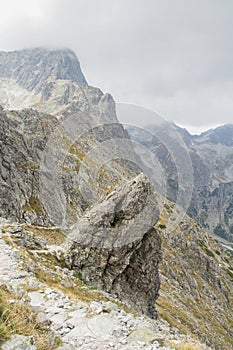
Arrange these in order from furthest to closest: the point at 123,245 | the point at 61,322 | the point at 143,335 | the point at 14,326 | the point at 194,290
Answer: the point at 194,290 < the point at 123,245 < the point at 61,322 < the point at 143,335 < the point at 14,326

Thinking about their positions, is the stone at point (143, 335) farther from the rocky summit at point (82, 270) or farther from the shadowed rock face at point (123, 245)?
the shadowed rock face at point (123, 245)

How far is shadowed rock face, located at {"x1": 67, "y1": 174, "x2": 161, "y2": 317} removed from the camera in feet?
87.1

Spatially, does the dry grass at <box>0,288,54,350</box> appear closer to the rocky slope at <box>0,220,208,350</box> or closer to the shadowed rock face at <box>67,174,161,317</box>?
the rocky slope at <box>0,220,208,350</box>

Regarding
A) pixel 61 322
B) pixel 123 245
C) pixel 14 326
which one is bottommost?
pixel 61 322

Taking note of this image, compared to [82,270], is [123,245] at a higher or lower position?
higher

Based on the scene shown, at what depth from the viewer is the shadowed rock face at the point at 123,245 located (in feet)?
87.1

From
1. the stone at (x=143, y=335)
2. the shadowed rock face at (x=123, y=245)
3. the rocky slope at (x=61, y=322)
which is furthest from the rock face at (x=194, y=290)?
the stone at (x=143, y=335)

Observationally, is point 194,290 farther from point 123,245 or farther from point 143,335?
point 143,335

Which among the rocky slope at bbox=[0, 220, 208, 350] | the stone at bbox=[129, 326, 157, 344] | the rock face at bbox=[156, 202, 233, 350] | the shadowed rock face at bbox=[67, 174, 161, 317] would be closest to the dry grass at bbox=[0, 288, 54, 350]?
the rocky slope at bbox=[0, 220, 208, 350]

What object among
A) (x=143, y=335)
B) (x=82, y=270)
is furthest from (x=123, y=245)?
(x=143, y=335)

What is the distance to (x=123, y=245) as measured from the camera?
1095 inches

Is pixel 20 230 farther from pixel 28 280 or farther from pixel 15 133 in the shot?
pixel 15 133


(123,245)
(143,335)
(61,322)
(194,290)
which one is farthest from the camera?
(194,290)

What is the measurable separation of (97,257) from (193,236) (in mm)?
118553
